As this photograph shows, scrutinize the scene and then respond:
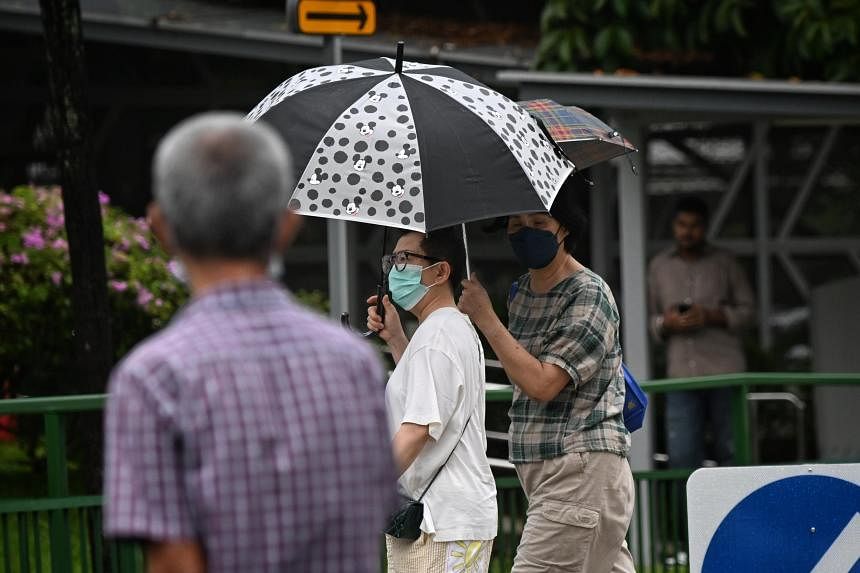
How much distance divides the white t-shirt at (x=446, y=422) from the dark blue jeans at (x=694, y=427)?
4.16m

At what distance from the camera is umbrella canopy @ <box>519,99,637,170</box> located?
498 centimetres

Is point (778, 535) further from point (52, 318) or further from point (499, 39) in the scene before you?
point (499, 39)

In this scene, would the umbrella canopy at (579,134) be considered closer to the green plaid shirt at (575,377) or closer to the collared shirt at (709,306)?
the green plaid shirt at (575,377)

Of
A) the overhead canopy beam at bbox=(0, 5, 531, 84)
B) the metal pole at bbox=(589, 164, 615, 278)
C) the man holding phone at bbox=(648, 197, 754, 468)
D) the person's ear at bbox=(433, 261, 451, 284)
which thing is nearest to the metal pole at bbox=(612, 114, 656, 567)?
the man holding phone at bbox=(648, 197, 754, 468)

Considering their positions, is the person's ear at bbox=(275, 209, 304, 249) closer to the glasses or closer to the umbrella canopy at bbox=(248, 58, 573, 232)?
the umbrella canopy at bbox=(248, 58, 573, 232)

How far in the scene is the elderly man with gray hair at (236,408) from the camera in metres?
2.31

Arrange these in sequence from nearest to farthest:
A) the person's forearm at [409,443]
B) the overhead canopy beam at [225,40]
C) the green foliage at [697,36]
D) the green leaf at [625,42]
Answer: the person's forearm at [409,443] → the green foliage at [697,36] → the green leaf at [625,42] → the overhead canopy beam at [225,40]

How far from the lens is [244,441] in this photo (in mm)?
2318

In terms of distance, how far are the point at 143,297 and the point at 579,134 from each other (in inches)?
184

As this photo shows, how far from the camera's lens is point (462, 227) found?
4.77 meters

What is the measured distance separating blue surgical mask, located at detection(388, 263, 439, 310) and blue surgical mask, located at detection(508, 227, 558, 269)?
36cm

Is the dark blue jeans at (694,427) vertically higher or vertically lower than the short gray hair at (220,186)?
lower

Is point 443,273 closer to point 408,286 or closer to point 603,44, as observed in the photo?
point 408,286

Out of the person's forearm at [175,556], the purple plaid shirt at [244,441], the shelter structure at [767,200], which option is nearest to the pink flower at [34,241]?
the shelter structure at [767,200]
